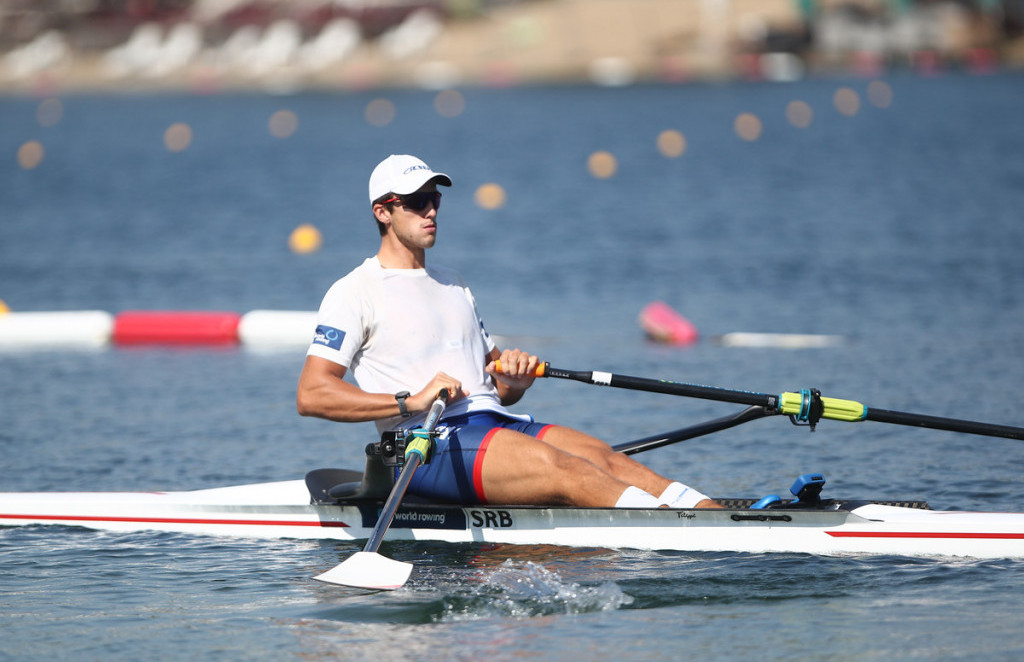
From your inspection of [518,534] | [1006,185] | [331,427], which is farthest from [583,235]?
[518,534]

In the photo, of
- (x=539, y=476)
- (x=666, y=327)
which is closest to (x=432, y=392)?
(x=539, y=476)

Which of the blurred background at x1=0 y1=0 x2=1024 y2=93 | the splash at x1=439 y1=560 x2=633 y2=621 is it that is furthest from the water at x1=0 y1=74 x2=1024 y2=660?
the blurred background at x1=0 y1=0 x2=1024 y2=93

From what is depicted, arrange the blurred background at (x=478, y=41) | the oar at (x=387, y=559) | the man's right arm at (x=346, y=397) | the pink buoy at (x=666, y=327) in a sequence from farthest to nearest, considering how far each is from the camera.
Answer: the blurred background at (x=478, y=41) < the pink buoy at (x=666, y=327) < the man's right arm at (x=346, y=397) < the oar at (x=387, y=559)

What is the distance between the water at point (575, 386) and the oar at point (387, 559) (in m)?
0.16

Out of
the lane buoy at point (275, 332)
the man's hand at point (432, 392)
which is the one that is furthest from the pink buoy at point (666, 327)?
the man's hand at point (432, 392)

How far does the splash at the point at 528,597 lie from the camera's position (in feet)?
19.7

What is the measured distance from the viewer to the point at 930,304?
14.6m

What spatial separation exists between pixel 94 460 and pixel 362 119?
158 ft

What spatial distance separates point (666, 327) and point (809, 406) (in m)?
6.39

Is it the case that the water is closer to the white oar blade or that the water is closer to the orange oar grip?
the white oar blade

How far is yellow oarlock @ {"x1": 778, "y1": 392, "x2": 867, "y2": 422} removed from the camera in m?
6.75

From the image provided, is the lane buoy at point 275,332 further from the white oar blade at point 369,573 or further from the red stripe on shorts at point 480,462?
the white oar blade at point 369,573

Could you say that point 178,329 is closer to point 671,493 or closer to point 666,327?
point 666,327

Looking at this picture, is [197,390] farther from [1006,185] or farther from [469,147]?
[469,147]
